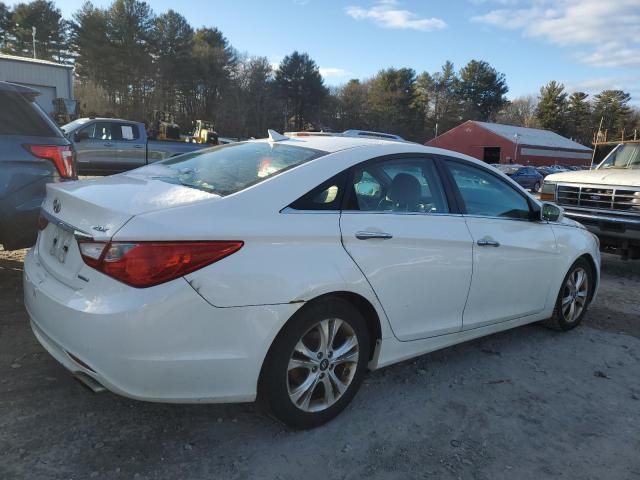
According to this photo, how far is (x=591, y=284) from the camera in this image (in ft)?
16.1

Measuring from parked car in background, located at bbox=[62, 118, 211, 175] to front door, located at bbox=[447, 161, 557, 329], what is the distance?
37.0 feet

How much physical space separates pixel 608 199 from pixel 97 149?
40.9 ft

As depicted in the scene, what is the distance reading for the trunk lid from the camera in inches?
98.9

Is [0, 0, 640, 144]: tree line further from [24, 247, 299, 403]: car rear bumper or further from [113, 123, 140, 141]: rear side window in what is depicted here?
[24, 247, 299, 403]: car rear bumper

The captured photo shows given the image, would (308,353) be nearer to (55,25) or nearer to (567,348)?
(567,348)

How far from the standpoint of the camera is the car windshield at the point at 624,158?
315 inches

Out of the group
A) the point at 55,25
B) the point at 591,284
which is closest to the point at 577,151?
the point at 55,25

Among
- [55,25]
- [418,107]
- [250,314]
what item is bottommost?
[250,314]

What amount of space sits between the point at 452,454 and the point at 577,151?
227ft

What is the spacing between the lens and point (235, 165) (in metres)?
3.28

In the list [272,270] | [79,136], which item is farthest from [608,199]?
[79,136]

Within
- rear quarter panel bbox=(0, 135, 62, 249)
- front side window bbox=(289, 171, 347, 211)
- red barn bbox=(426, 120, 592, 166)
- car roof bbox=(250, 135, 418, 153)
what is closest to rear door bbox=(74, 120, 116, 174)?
rear quarter panel bbox=(0, 135, 62, 249)

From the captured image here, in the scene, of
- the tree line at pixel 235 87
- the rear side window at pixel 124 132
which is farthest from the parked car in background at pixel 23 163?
the tree line at pixel 235 87

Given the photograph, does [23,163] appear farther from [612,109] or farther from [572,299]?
[612,109]
